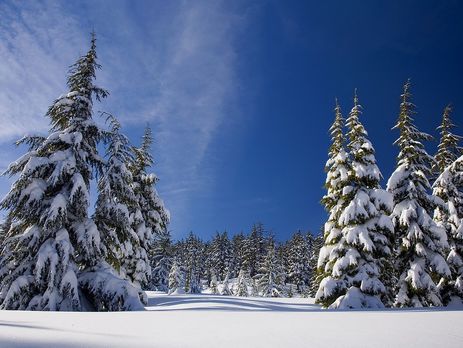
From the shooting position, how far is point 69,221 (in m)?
13.3

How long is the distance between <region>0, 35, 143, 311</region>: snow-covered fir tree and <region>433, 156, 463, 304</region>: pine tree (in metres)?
19.5

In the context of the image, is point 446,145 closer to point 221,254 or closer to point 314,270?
point 314,270

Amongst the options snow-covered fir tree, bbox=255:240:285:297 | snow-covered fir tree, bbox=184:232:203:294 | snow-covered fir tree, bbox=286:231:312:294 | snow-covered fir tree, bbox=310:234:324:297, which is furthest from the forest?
snow-covered fir tree, bbox=184:232:203:294

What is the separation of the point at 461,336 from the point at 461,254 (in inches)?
843

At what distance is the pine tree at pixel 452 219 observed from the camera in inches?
846

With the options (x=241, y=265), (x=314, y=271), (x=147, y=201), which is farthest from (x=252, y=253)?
(x=147, y=201)

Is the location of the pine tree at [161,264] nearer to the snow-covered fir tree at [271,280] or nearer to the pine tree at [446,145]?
the snow-covered fir tree at [271,280]

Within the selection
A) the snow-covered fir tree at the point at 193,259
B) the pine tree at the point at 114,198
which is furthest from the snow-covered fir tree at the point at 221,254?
the pine tree at the point at 114,198

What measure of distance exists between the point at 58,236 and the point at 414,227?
1872cm

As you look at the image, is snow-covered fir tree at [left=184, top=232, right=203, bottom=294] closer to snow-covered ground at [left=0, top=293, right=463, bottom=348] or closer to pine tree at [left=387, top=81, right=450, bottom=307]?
pine tree at [left=387, top=81, right=450, bottom=307]

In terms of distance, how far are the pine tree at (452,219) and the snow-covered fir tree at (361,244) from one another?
482 centimetres

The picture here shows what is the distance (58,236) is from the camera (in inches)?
485

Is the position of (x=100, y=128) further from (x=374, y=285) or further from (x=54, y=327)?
(x=374, y=285)

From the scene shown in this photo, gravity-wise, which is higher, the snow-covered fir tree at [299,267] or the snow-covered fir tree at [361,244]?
the snow-covered fir tree at [299,267]
